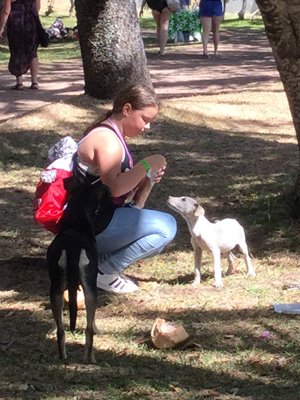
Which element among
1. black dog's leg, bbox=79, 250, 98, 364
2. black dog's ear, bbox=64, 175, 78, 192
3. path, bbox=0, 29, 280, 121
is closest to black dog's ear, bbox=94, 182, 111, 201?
black dog's ear, bbox=64, 175, 78, 192

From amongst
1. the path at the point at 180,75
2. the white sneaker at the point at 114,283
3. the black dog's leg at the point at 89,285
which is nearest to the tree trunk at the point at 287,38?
the white sneaker at the point at 114,283

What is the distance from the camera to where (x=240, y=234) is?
19.2 ft

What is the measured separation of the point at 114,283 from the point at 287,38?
1.97 metres

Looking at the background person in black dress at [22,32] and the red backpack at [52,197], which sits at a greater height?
the red backpack at [52,197]

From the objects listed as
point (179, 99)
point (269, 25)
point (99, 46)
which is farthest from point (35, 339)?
point (179, 99)

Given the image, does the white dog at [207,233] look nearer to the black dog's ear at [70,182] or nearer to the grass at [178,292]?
the grass at [178,292]

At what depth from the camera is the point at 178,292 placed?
229 inches

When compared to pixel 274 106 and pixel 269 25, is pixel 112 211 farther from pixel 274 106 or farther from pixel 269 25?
pixel 274 106

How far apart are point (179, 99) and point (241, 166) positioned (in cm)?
276

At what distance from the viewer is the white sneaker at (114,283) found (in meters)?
5.76

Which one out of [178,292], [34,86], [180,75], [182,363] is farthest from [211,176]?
[180,75]

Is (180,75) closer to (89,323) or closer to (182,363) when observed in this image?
(182,363)

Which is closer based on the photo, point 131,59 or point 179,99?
point 131,59

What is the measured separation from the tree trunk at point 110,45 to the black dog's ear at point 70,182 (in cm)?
521
